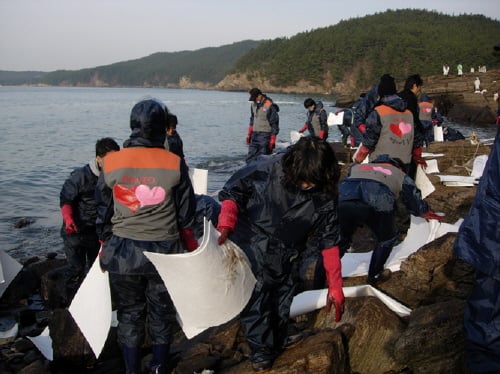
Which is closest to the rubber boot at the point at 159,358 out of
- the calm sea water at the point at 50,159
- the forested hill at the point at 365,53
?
the calm sea water at the point at 50,159

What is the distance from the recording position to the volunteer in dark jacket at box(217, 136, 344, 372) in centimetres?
296

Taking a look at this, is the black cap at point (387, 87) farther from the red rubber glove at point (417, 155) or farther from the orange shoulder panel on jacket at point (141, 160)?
the orange shoulder panel on jacket at point (141, 160)

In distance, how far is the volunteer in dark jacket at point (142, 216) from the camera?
9.98ft

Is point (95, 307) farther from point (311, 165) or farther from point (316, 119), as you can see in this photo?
point (316, 119)

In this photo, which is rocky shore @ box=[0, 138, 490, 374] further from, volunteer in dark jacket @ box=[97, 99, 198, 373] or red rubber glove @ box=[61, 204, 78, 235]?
red rubber glove @ box=[61, 204, 78, 235]

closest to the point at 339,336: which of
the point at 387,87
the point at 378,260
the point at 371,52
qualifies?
the point at 378,260

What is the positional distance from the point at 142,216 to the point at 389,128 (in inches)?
134

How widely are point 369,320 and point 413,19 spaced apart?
15542 centimetres

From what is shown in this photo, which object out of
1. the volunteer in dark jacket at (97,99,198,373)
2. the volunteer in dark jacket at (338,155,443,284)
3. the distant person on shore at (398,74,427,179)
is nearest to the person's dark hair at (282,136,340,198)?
the volunteer in dark jacket at (97,99,198,373)

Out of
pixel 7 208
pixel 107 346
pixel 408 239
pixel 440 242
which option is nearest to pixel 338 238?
pixel 440 242

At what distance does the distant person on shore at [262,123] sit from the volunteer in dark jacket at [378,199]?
630cm

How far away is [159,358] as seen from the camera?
3402 millimetres

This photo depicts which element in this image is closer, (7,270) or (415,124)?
(7,270)

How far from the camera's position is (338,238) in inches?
123
